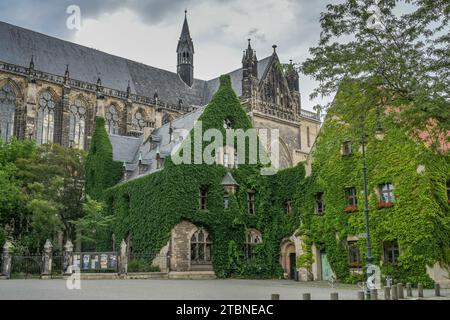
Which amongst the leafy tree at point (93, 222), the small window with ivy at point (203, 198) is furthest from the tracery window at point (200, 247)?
the leafy tree at point (93, 222)

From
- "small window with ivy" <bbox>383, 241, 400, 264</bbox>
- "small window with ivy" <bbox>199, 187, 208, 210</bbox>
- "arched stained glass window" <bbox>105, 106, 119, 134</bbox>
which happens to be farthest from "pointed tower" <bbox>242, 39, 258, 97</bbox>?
"small window with ivy" <bbox>383, 241, 400, 264</bbox>

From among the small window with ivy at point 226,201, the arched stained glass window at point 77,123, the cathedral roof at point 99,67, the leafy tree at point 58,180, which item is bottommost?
the small window with ivy at point 226,201

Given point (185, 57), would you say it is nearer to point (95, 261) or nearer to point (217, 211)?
point (217, 211)

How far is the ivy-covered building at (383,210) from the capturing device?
82.5ft

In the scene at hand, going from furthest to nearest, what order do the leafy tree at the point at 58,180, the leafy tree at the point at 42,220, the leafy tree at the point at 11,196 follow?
1. the leafy tree at the point at 58,180
2. the leafy tree at the point at 11,196
3. the leafy tree at the point at 42,220

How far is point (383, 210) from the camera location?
27109mm

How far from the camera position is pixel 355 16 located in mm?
17391

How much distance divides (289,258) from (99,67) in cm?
4525

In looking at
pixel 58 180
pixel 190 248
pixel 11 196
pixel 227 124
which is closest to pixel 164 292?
pixel 190 248

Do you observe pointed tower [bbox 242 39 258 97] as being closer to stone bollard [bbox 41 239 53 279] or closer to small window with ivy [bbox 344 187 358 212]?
small window with ivy [bbox 344 187 358 212]

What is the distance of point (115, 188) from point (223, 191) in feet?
32.5

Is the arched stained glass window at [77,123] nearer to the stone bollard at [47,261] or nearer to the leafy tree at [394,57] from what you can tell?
the stone bollard at [47,261]

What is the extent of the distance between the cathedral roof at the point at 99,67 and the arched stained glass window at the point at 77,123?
3652 millimetres
